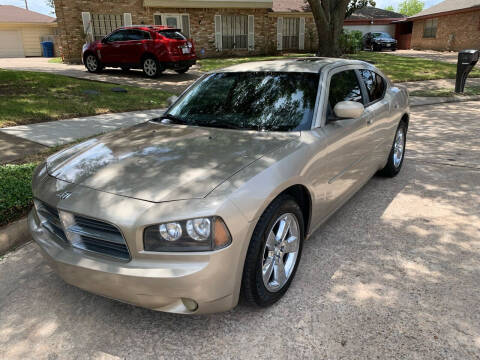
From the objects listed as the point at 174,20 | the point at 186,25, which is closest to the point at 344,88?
the point at 174,20

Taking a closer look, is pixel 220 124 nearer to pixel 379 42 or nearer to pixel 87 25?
pixel 87 25

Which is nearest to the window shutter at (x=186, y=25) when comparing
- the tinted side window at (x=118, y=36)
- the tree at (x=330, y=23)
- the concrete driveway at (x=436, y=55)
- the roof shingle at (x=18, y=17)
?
the tinted side window at (x=118, y=36)

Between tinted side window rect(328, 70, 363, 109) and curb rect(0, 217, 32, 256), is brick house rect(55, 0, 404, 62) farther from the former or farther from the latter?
tinted side window rect(328, 70, 363, 109)

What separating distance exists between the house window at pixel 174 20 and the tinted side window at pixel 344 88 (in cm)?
2068

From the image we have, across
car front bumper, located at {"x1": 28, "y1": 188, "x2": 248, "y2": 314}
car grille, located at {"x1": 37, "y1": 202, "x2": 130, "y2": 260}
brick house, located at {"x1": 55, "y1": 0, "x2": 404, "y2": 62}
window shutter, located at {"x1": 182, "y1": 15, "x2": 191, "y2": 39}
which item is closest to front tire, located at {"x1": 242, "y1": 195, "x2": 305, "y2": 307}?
car front bumper, located at {"x1": 28, "y1": 188, "x2": 248, "y2": 314}

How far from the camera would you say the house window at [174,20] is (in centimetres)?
2275

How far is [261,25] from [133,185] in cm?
2536

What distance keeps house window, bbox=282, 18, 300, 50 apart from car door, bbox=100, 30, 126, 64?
14.2 meters

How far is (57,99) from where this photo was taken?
9336 mm

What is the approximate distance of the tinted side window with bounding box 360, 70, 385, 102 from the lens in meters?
4.51

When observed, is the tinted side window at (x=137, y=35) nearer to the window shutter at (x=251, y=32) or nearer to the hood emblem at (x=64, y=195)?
the window shutter at (x=251, y=32)

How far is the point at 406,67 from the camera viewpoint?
1758 cm

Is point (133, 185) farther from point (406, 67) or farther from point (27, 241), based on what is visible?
point (406, 67)

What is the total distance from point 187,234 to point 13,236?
2210mm
